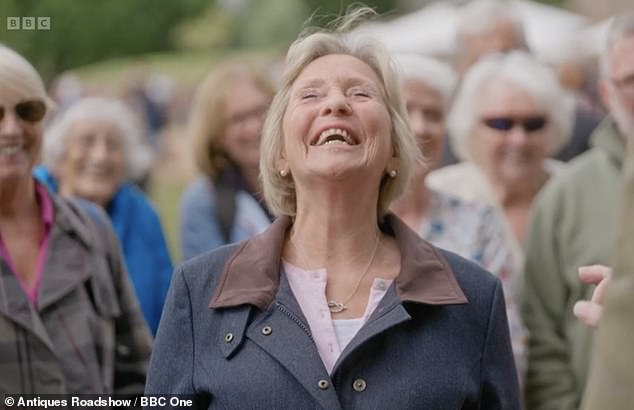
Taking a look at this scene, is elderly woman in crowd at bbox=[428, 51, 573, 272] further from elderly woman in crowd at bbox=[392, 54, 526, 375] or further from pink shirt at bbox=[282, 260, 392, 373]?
pink shirt at bbox=[282, 260, 392, 373]

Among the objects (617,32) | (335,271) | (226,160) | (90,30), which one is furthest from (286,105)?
(90,30)

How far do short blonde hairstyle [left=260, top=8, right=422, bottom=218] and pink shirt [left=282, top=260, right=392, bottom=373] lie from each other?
28 centimetres

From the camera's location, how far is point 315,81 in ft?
11.1

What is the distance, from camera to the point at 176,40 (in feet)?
101

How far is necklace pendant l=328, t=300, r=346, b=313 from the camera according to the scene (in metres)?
3.19

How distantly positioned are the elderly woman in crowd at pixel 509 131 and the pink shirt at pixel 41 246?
90.3 inches

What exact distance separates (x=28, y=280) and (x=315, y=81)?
1091 millimetres

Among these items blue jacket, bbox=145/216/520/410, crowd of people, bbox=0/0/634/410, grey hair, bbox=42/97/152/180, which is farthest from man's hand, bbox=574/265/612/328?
grey hair, bbox=42/97/152/180

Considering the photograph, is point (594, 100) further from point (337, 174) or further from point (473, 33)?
point (337, 174)

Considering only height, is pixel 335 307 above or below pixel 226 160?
above

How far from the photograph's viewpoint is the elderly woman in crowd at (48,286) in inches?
138

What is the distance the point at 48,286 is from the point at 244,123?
2031 mm

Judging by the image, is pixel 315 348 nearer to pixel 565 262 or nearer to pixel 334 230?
pixel 334 230

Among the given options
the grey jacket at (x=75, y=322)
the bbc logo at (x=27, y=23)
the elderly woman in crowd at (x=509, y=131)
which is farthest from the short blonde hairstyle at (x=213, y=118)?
the grey jacket at (x=75, y=322)
